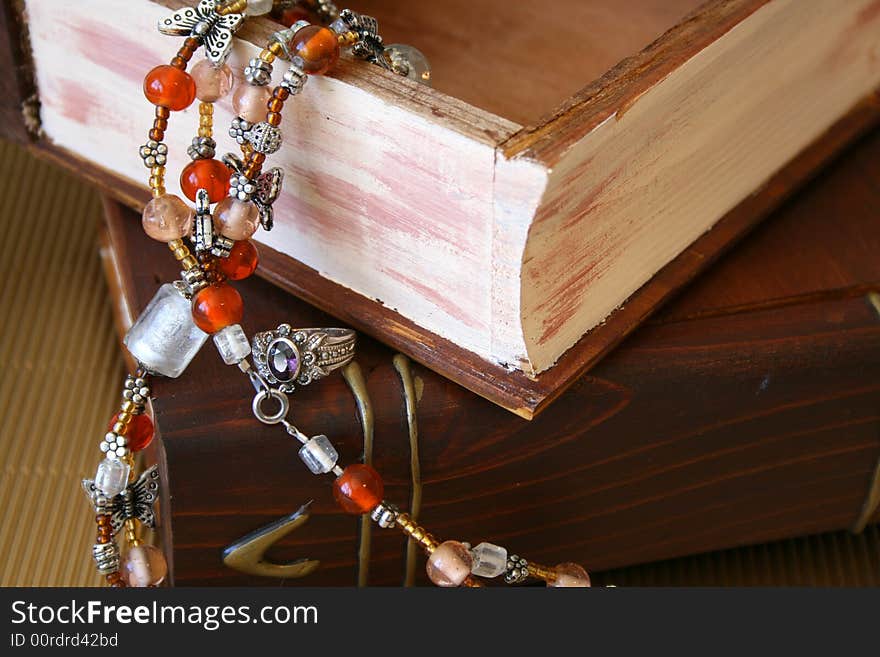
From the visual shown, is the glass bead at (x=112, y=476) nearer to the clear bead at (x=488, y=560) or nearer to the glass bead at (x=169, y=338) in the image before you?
the glass bead at (x=169, y=338)

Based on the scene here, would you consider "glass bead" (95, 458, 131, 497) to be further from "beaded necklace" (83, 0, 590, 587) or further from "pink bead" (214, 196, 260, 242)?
"pink bead" (214, 196, 260, 242)

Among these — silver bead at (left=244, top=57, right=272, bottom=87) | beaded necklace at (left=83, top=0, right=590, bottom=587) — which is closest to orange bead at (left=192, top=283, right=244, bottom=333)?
beaded necklace at (left=83, top=0, right=590, bottom=587)

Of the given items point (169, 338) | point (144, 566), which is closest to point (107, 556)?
point (144, 566)

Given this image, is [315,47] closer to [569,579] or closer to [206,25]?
[206,25]

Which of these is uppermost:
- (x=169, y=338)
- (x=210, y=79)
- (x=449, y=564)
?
(x=210, y=79)

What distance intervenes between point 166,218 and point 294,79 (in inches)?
3.9

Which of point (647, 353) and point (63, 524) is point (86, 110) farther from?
point (647, 353)

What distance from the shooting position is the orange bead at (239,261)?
606 mm

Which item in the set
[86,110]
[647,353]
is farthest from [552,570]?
[86,110]

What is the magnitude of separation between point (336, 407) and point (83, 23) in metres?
0.28

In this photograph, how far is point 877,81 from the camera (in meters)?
0.80

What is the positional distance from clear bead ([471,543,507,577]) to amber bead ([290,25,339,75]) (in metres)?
0.26

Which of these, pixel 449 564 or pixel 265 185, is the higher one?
pixel 265 185

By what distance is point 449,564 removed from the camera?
590mm
